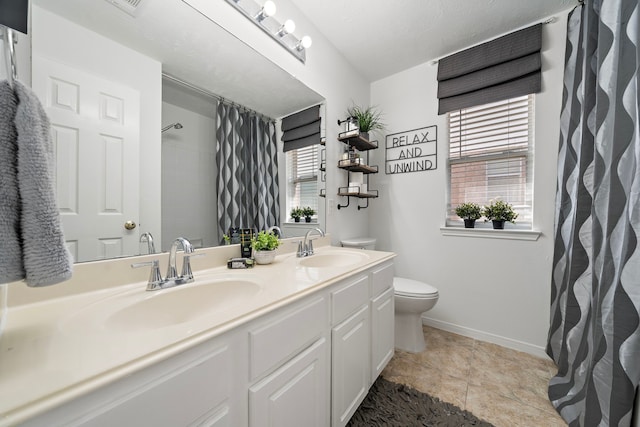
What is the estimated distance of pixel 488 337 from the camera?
194 cm

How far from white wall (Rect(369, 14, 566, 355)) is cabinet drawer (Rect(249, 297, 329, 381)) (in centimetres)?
160

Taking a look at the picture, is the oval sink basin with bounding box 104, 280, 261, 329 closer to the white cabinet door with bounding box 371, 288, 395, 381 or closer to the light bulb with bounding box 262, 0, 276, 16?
the white cabinet door with bounding box 371, 288, 395, 381

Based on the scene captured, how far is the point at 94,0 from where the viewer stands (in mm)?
850

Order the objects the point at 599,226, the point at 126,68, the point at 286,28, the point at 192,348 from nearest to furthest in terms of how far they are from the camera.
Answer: the point at 192,348 < the point at 126,68 < the point at 599,226 < the point at 286,28

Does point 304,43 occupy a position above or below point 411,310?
above

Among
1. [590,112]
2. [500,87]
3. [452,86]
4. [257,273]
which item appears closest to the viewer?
[257,273]

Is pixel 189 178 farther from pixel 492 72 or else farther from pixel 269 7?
pixel 492 72

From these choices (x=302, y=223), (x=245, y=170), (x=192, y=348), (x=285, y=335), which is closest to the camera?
(x=192, y=348)

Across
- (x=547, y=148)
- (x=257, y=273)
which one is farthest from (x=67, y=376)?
(x=547, y=148)

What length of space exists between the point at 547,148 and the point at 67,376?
256 centimetres

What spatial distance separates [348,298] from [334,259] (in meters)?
0.56

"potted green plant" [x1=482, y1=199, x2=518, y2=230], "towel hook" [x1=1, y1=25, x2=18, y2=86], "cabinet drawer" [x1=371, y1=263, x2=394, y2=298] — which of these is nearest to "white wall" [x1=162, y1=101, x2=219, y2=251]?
"towel hook" [x1=1, y1=25, x2=18, y2=86]

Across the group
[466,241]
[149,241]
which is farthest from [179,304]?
[466,241]

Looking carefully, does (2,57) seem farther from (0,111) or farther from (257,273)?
(257,273)
